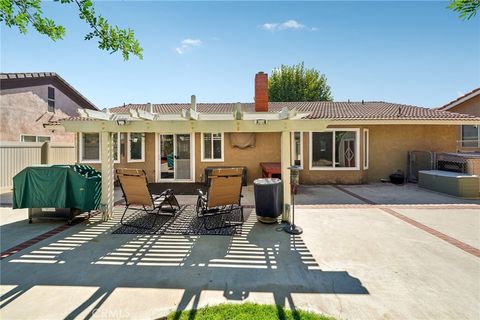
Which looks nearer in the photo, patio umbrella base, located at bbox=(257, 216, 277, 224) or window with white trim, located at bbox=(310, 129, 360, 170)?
patio umbrella base, located at bbox=(257, 216, 277, 224)

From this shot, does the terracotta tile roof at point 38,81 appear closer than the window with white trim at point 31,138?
Yes

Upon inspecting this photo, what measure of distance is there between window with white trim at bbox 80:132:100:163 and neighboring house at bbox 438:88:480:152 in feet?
68.7

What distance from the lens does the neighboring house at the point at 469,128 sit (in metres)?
14.4

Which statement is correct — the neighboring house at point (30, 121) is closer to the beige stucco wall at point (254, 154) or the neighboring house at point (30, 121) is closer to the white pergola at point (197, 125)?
the white pergola at point (197, 125)

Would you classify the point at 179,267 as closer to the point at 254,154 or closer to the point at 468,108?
the point at 254,154

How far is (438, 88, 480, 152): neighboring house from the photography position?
14.4 meters

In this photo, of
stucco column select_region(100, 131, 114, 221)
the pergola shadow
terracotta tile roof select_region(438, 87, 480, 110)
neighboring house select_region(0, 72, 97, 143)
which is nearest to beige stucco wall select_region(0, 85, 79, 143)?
neighboring house select_region(0, 72, 97, 143)

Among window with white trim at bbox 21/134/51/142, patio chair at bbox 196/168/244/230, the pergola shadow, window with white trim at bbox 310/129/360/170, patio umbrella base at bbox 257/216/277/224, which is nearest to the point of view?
the pergola shadow

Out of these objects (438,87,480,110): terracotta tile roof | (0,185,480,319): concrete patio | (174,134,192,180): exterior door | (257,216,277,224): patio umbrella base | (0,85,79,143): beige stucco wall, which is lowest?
(0,185,480,319): concrete patio

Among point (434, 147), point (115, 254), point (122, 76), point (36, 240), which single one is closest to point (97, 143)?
point (122, 76)

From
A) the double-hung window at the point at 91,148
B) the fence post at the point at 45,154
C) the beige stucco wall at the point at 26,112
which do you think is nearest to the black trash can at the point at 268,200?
the double-hung window at the point at 91,148

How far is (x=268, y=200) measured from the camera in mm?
5484

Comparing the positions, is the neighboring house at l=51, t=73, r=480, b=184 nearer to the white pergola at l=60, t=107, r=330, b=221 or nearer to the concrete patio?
the white pergola at l=60, t=107, r=330, b=221

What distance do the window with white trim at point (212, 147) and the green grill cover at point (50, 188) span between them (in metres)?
6.30
